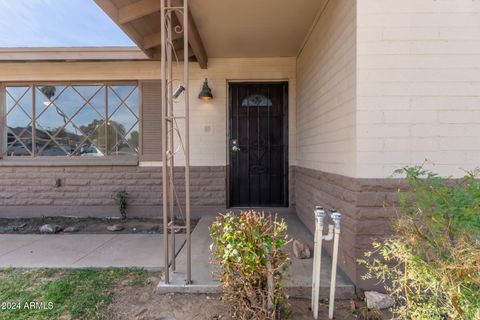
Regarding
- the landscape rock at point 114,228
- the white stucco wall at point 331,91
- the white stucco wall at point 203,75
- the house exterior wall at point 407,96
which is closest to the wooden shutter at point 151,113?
the white stucco wall at point 203,75

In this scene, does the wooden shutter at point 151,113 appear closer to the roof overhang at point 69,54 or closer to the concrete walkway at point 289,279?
the roof overhang at point 69,54

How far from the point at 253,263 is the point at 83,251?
2504 millimetres

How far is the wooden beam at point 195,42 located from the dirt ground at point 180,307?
292 cm

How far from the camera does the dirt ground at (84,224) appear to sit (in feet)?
14.4

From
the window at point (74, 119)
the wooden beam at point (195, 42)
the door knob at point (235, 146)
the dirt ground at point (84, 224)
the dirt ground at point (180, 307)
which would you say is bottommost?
the dirt ground at point (180, 307)

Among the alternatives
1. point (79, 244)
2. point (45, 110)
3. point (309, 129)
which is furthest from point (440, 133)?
point (45, 110)

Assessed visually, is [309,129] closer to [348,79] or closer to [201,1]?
[348,79]

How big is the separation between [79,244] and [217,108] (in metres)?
2.88

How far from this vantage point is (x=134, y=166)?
5078 millimetres

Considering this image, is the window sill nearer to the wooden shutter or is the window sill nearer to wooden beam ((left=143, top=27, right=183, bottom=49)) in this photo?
the wooden shutter

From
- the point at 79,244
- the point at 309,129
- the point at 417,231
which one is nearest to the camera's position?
the point at 417,231

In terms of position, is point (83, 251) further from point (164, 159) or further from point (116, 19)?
point (116, 19)

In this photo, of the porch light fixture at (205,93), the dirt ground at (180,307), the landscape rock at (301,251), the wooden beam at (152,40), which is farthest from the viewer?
the porch light fixture at (205,93)

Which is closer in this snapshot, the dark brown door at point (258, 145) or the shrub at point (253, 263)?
the shrub at point (253, 263)
